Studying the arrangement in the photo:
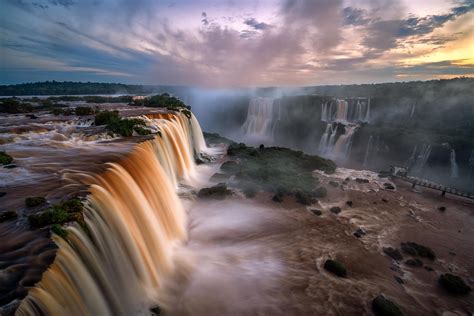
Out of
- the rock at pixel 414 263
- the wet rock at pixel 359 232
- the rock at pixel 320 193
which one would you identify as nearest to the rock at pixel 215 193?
the rock at pixel 320 193

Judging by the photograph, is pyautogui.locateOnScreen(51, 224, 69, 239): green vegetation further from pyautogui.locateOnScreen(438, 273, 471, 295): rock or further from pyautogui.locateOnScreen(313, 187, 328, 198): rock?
pyautogui.locateOnScreen(313, 187, 328, 198): rock

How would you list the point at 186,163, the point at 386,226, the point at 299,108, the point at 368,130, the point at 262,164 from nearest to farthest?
the point at 386,226 < the point at 186,163 < the point at 262,164 < the point at 368,130 < the point at 299,108

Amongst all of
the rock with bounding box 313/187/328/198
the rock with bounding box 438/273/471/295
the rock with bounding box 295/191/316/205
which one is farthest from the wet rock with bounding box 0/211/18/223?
the rock with bounding box 313/187/328/198

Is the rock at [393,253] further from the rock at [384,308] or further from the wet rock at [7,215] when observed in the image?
the wet rock at [7,215]

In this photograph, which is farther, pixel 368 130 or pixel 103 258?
pixel 368 130

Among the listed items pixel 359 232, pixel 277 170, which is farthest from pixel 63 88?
pixel 359 232

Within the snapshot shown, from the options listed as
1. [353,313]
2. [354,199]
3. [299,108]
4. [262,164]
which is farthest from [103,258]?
[299,108]

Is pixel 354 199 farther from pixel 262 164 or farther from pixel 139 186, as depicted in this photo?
pixel 139 186
